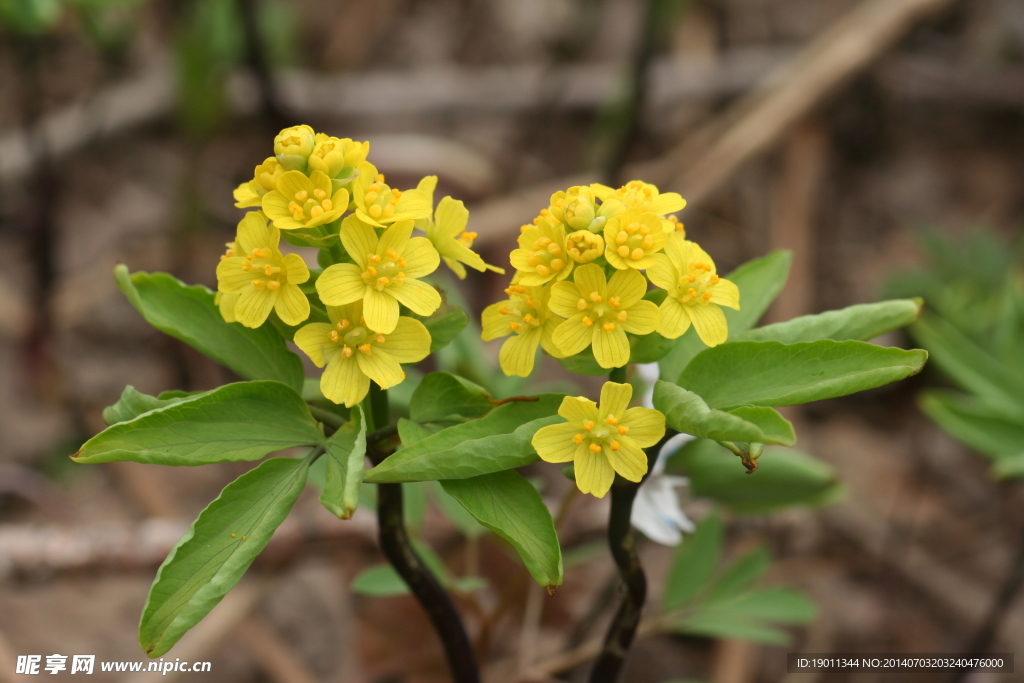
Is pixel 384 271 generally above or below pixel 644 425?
above

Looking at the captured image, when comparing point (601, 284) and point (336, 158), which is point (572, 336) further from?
point (336, 158)

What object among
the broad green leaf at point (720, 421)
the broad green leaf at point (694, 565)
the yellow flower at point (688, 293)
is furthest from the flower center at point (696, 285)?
the broad green leaf at point (694, 565)

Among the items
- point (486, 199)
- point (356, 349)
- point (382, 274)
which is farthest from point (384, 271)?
point (486, 199)

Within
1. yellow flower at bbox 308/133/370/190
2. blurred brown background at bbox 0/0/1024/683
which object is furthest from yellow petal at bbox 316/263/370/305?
blurred brown background at bbox 0/0/1024/683

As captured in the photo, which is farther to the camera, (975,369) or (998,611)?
(975,369)

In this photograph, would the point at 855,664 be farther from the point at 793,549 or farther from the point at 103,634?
the point at 103,634

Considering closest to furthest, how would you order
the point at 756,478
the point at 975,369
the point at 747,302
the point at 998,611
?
the point at 747,302, the point at 756,478, the point at 998,611, the point at 975,369

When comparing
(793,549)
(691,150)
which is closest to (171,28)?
(691,150)

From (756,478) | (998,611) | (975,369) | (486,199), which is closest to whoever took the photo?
(756,478)
